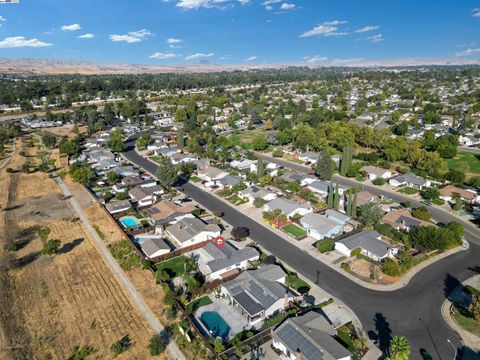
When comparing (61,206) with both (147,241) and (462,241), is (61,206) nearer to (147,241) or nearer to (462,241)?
(147,241)

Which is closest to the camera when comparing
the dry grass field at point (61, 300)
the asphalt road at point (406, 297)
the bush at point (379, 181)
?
the asphalt road at point (406, 297)

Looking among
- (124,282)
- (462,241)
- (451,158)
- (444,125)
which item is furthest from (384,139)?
(124,282)

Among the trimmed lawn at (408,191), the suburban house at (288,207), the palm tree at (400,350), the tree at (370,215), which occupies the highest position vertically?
the palm tree at (400,350)

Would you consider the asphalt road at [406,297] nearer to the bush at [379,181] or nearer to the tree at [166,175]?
the tree at [166,175]

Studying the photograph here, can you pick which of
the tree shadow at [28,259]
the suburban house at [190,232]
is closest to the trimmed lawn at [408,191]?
the suburban house at [190,232]

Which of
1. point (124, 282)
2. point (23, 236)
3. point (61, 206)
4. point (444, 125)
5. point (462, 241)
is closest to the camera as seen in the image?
point (124, 282)

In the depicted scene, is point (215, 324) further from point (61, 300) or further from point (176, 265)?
point (61, 300)

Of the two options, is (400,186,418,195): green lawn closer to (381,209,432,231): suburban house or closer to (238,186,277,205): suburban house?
(381,209,432,231): suburban house
